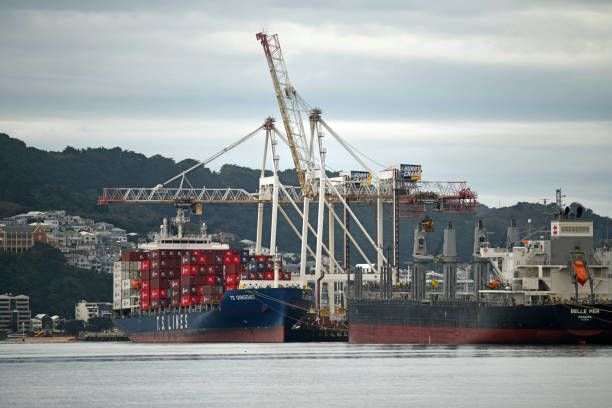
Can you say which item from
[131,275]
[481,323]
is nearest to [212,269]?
[131,275]

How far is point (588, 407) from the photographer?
53.1 meters

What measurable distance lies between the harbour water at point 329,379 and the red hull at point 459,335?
831 millimetres

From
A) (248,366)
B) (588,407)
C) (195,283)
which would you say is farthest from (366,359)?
(195,283)

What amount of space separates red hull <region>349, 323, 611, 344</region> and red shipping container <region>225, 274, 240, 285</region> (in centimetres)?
1476

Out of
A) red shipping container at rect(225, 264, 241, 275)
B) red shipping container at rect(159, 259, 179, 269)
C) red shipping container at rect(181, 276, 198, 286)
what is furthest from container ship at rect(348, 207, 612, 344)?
red shipping container at rect(159, 259, 179, 269)

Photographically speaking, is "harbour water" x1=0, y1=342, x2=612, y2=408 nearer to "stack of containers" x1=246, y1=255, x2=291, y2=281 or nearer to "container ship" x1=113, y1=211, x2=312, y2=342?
"container ship" x1=113, y1=211, x2=312, y2=342

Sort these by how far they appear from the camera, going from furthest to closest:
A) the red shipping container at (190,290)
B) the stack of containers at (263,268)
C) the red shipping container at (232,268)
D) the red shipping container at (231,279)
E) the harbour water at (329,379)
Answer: the red shipping container at (190,290) → the red shipping container at (232,268) → the red shipping container at (231,279) → the stack of containers at (263,268) → the harbour water at (329,379)

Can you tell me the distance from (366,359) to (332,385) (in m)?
19.1

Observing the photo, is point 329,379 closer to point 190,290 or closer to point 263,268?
point 263,268

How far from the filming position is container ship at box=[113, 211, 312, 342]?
11350 centimetres

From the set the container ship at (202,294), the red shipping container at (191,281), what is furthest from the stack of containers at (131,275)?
the red shipping container at (191,281)

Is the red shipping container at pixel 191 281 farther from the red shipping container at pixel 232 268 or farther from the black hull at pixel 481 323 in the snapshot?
the black hull at pixel 481 323

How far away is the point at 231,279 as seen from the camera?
11969 centimetres

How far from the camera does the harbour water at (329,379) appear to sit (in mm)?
57656
